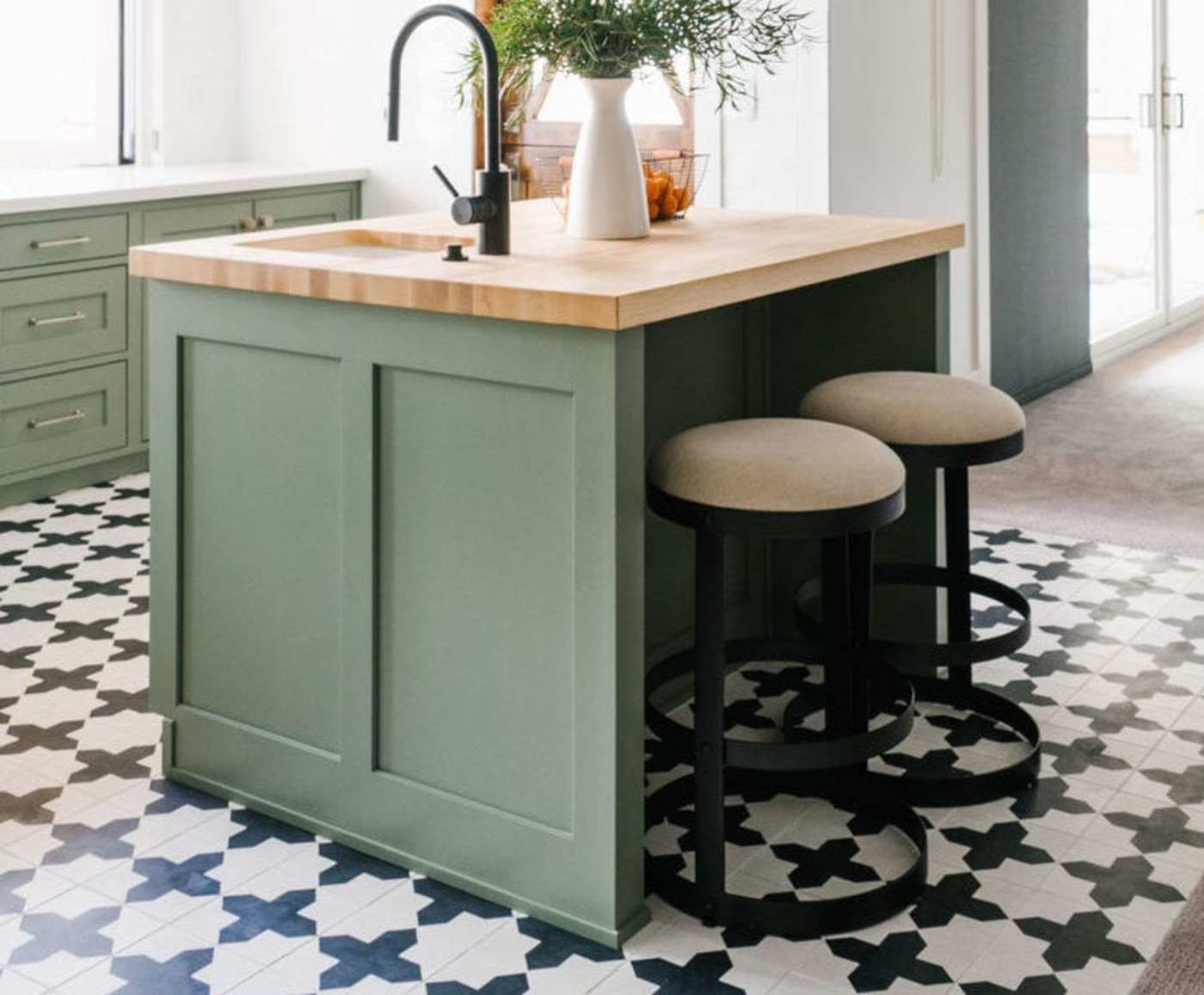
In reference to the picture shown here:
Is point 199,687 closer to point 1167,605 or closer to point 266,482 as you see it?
point 266,482

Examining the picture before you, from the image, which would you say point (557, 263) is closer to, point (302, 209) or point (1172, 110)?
point (302, 209)

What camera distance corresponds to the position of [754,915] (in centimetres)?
246

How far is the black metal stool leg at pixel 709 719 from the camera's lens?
2.44m

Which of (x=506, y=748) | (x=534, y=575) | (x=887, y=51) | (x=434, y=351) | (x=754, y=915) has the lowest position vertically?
(x=754, y=915)

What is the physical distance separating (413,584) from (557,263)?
0.56m

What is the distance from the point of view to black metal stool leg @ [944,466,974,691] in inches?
125

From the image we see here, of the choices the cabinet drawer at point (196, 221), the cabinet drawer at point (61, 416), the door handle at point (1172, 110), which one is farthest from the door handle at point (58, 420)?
Answer: the door handle at point (1172, 110)

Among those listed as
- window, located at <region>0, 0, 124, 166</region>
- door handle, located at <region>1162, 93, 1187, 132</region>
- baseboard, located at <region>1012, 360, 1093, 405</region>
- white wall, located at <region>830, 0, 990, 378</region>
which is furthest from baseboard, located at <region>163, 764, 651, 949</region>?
door handle, located at <region>1162, 93, 1187, 132</region>

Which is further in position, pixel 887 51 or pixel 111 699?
pixel 887 51

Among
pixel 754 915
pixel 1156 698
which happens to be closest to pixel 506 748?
pixel 754 915

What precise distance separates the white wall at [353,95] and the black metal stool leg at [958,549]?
3.01 metres

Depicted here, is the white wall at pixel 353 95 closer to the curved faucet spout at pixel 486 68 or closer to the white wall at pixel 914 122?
the white wall at pixel 914 122

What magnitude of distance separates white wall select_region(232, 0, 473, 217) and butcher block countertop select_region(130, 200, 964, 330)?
2.47 metres

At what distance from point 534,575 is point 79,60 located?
4.15m
